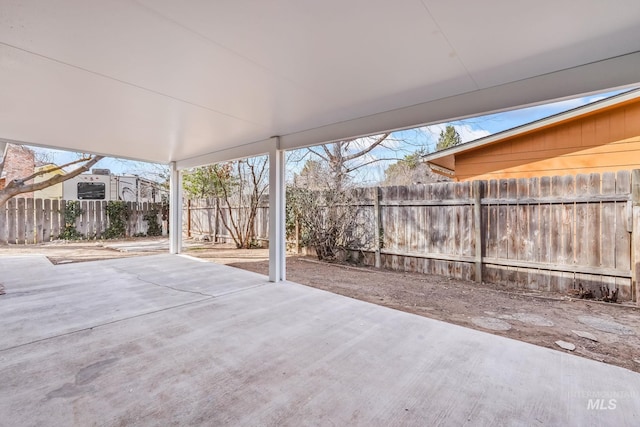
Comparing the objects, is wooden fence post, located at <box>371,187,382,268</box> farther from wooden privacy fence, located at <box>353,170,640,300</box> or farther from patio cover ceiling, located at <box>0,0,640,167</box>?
patio cover ceiling, located at <box>0,0,640,167</box>

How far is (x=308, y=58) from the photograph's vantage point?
222 cm

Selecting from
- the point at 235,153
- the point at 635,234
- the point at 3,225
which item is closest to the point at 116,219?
the point at 3,225

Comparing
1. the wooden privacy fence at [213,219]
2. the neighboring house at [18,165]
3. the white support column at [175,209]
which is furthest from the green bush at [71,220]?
the neighboring house at [18,165]

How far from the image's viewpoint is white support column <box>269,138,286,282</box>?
4.62 metres

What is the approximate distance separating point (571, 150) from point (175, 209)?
27.6 feet

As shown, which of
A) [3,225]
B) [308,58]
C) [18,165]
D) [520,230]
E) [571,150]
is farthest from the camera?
[18,165]

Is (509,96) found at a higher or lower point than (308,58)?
lower

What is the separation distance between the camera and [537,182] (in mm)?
4340

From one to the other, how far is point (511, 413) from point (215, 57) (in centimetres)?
297

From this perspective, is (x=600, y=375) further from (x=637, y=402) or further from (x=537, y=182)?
(x=537, y=182)

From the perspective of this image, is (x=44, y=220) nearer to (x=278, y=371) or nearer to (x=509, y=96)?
(x=278, y=371)

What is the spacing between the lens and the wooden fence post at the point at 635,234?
3.52 m

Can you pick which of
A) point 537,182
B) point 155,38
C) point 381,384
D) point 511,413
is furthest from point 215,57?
point 537,182

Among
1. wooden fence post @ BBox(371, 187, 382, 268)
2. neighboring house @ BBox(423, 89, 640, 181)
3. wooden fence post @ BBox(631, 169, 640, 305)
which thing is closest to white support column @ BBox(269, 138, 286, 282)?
wooden fence post @ BBox(371, 187, 382, 268)
